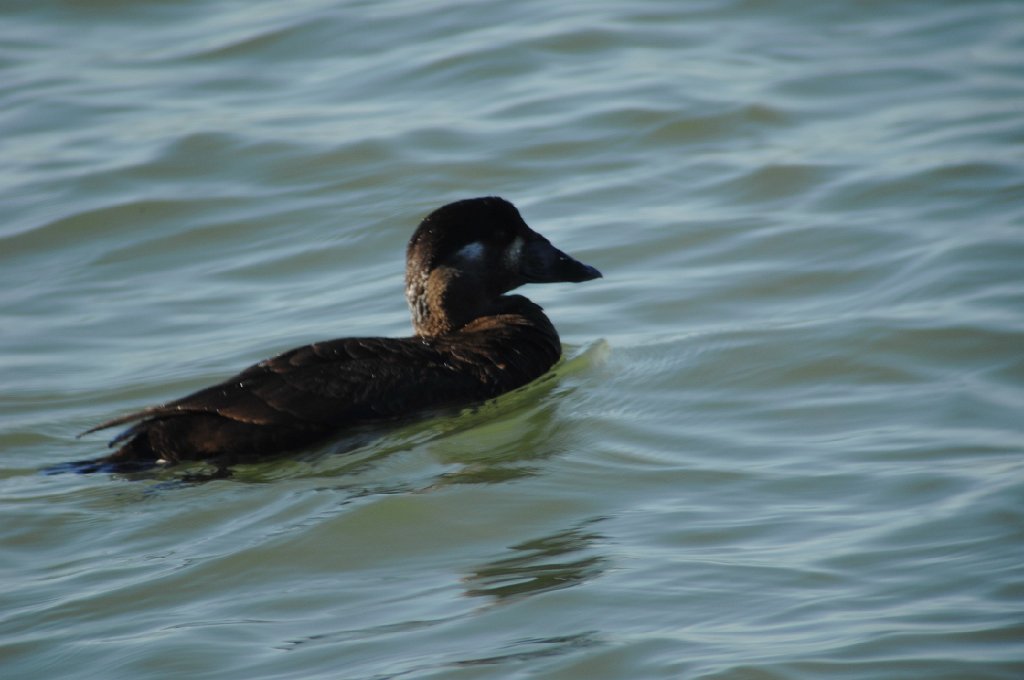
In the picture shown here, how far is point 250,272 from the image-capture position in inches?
358

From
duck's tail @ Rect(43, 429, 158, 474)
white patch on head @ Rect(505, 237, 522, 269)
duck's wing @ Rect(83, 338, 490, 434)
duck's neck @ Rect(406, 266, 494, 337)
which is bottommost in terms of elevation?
duck's tail @ Rect(43, 429, 158, 474)

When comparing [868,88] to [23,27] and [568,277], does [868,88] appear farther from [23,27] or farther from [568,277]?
[23,27]

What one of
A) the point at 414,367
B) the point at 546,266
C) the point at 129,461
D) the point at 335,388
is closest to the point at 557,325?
the point at 546,266

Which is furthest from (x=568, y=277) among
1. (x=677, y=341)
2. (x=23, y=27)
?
(x=23, y=27)

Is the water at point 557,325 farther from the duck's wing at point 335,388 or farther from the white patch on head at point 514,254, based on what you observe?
the white patch on head at point 514,254

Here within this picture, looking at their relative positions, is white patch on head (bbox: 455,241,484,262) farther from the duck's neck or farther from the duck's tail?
the duck's tail

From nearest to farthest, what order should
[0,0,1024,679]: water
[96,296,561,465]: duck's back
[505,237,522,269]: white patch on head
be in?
[0,0,1024,679]: water
[96,296,561,465]: duck's back
[505,237,522,269]: white patch on head

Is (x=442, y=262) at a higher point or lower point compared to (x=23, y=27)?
lower

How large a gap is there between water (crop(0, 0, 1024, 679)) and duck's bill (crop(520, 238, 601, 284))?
1.22 ft

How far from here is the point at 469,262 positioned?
7.25m

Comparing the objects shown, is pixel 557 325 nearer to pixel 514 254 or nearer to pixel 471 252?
pixel 514 254

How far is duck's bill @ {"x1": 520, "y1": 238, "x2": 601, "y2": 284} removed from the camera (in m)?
7.40

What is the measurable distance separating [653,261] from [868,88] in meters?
3.38

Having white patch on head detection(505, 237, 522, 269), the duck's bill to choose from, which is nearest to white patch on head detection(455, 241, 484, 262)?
white patch on head detection(505, 237, 522, 269)
